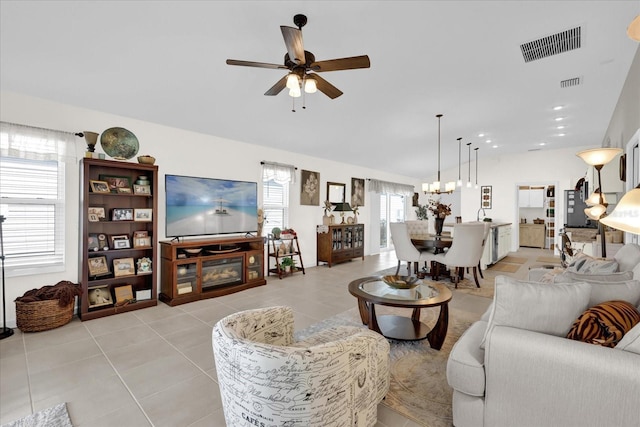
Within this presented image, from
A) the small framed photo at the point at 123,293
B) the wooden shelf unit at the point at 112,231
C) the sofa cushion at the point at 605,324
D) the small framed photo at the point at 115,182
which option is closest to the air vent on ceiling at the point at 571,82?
the sofa cushion at the point at 605,324

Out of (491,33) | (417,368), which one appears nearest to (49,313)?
(417,368)

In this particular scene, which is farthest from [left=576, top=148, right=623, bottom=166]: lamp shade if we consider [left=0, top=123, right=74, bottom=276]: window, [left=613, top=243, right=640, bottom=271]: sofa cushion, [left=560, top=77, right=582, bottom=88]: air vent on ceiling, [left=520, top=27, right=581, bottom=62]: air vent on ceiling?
[left=0, top=123, right=74, bottom=276]: window

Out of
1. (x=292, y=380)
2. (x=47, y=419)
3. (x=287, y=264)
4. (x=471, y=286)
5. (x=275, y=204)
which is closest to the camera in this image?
(x=292, y=380)

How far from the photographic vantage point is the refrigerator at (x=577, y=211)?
20.0ft

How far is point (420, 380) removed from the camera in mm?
2109

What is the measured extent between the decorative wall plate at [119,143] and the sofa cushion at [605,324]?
14.0ft

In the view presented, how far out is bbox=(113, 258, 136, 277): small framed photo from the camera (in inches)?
138

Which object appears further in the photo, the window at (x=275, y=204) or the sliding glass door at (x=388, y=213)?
the sliding glass door at (x=388, y=213)

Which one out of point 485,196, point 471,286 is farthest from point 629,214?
point 485,196

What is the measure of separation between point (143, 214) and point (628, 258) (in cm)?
491

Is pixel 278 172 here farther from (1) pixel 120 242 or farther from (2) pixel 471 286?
(2) pixel 471 286

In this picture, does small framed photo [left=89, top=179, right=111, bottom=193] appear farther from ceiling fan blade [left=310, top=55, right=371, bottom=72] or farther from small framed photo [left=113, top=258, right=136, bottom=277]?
ceiling fan blade [left=310, top=55, right=371, bottom=72]

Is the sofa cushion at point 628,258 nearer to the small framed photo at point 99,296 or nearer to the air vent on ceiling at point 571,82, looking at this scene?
the air vent on ceiling at point 571,82

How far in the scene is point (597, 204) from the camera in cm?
298
